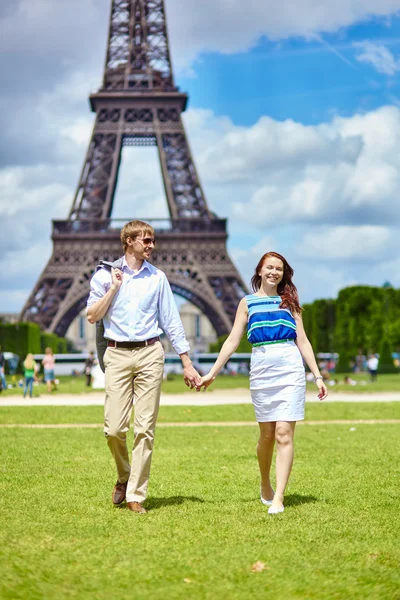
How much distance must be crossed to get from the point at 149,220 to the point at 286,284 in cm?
5212

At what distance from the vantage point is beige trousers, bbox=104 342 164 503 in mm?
6500

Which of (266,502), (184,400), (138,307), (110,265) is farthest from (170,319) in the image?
(184,400)

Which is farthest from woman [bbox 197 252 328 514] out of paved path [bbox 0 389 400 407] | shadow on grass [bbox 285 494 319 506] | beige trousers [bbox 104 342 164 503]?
paved path [bbox 0 389 400 407]

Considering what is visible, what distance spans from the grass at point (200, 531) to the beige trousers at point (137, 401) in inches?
11.6

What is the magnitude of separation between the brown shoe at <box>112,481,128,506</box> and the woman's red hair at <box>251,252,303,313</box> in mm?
1763

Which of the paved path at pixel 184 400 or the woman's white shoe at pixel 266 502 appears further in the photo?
the paved path at pixel 184 400

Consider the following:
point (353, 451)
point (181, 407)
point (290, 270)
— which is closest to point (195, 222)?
point (181, 407)

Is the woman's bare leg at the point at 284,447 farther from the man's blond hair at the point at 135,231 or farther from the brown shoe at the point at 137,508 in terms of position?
the man's blond hair at the point at 135,231

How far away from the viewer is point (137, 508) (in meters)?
6.42

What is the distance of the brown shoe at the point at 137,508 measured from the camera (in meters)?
6.39

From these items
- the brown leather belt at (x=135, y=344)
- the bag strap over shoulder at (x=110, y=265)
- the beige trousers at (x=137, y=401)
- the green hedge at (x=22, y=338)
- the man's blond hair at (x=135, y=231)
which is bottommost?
the beige trousers at (x=137, y=401)

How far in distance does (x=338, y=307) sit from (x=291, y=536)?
50.5m

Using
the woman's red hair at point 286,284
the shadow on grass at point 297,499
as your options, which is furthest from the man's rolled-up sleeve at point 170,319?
the shadow on grass at point 297,499

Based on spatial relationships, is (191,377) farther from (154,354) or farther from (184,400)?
(184,400)
